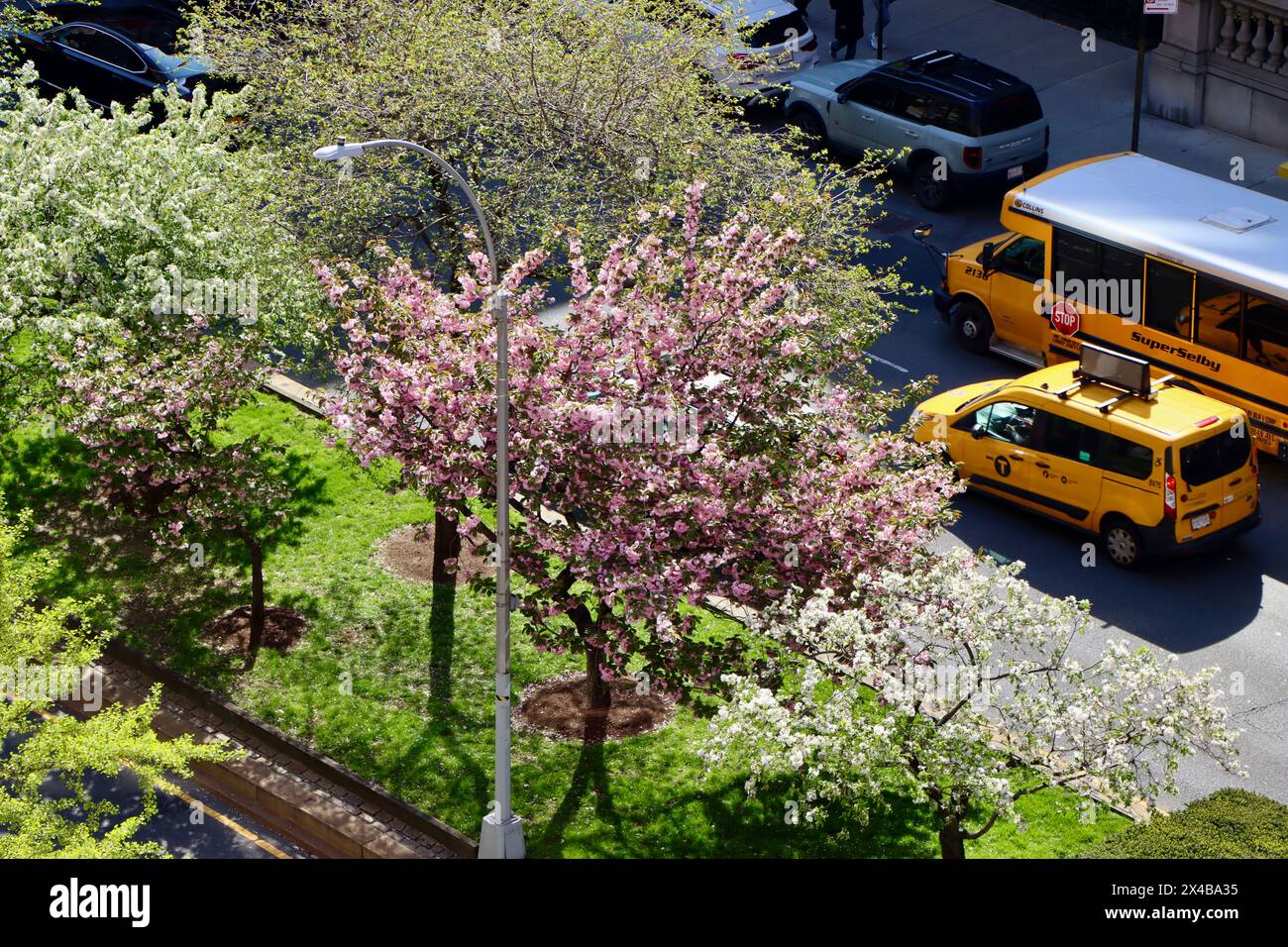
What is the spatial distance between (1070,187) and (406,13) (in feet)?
29.7

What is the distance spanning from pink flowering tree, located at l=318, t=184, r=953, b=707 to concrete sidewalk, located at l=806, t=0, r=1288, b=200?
15135 millimetres

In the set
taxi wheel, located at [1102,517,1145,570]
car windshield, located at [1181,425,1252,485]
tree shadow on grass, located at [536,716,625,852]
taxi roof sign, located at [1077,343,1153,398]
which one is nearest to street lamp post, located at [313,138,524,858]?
tree shadow on grass, located at [536,716,625,852]

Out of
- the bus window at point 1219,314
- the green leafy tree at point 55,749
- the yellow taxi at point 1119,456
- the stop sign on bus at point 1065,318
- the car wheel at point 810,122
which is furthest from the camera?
the car wheel at point 810,122

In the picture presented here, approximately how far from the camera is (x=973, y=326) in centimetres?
2550

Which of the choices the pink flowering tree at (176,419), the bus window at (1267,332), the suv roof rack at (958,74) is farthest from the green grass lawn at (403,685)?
the suv roof rack at (958,74)

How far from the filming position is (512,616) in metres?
20.3

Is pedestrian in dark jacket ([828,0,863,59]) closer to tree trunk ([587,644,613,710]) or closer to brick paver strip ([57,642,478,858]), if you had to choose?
tree trunk ([587,644,613,710])

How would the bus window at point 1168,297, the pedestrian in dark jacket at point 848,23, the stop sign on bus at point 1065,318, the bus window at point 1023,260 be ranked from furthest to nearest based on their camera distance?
1. the pedestrian in dark jacket at point 848,23
2. the bus window at point 1023,260
3. the stop sign on bus at point 1065,318
4. the bus window at point 1168,297

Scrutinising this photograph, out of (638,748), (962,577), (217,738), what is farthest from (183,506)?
(962,577)

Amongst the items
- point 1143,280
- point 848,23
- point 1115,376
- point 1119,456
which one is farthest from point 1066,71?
point 1119,456

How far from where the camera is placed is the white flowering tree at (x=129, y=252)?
18391mm

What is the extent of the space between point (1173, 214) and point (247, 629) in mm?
12697

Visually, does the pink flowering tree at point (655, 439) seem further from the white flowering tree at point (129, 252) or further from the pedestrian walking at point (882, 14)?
the pedestrian walking at point (882, 14)

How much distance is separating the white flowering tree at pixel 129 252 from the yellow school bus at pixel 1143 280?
1015cm
